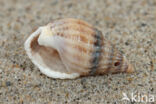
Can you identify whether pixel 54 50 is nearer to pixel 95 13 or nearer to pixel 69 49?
pixel 69 49

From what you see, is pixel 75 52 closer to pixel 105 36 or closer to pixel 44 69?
pixel 44 69

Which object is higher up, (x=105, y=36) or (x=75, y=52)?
(x=105, y=36)

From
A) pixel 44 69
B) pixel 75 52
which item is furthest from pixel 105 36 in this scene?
pixel 44 69

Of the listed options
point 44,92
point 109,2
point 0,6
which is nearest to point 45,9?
point 0,6
